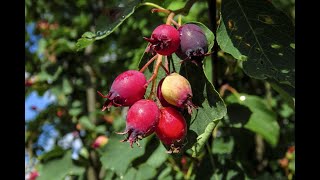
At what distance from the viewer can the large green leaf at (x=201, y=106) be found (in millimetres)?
1197

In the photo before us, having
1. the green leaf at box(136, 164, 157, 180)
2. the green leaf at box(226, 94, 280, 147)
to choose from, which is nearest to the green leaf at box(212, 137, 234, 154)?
the green leaf at box(226, 94, 280, 147)

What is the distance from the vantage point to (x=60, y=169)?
2504 millimetres

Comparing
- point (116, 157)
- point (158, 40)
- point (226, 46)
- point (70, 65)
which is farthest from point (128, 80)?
point (70, 65)

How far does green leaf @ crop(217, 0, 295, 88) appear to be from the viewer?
52.1 inches

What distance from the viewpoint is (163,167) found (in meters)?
2.09

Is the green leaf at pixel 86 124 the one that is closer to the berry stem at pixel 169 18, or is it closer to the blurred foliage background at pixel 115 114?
the blurred foliage background at pixel 115 114

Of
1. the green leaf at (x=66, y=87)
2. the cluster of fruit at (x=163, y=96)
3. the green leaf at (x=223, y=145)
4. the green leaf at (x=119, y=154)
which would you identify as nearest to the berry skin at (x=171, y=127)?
the cluster of fruit at (x=163, y=96)

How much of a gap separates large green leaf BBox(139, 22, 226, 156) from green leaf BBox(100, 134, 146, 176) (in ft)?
2.28

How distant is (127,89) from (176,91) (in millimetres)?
116

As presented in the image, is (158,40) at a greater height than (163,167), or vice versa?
(158,40)

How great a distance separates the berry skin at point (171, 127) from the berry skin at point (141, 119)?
0.8 inches

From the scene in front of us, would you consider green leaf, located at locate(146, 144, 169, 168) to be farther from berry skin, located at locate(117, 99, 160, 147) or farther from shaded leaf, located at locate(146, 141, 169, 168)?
berry skin, located at locate(117, 99, 160, 147)
